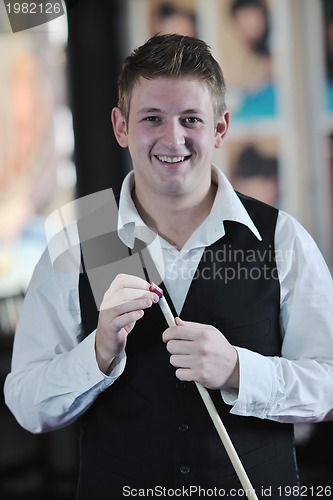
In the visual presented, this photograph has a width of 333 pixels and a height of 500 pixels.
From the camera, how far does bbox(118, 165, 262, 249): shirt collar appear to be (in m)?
1.53

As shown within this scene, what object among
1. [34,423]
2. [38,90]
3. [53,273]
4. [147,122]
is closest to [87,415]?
[34,423]

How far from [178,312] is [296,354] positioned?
238mm

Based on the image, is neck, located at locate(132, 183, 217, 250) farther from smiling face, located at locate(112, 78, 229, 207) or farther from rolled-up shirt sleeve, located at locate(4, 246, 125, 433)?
rolled-up shirt sleeve, located at locate(4, 246, 125, 433)

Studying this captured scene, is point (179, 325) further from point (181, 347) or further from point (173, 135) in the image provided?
point (173, 135)

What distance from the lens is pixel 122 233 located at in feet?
5.08

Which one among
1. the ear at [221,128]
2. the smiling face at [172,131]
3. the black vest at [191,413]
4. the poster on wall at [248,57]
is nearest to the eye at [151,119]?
the smiling face at [172,131]

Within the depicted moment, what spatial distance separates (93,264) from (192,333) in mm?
303

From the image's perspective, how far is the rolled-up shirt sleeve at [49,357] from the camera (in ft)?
4.74

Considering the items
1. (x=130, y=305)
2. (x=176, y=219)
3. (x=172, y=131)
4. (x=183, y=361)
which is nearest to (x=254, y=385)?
(x=183, y=361)

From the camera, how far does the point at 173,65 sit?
1402mm

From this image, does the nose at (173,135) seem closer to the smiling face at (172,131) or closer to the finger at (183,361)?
the smiling face at (172,131)

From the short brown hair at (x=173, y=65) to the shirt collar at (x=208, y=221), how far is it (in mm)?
174

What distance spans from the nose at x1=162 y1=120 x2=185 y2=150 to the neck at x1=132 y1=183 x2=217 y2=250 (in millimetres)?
174

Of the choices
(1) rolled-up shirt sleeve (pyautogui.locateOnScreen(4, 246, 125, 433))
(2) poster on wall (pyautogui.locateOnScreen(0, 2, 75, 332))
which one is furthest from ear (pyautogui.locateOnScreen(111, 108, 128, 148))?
(2) poster on wall (pyautogui.locateOnScreen(0, 2, 75, 332))
